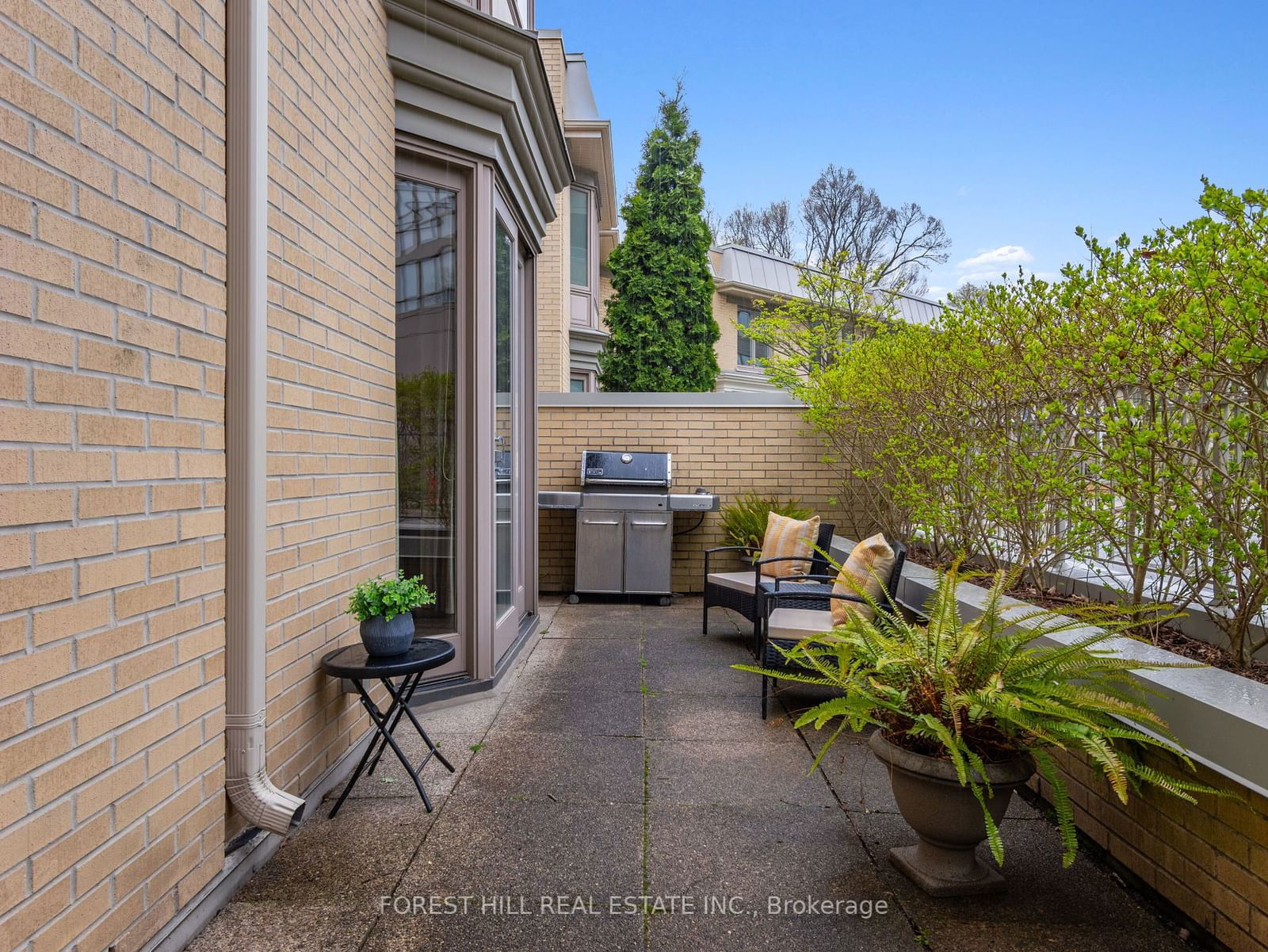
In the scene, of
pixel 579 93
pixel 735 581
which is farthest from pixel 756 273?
pixel 735 581

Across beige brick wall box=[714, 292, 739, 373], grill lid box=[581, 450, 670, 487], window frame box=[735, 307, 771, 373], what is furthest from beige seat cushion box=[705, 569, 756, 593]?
window frame box=[735, 307, 771, 373]

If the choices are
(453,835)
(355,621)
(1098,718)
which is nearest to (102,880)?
(453,835)

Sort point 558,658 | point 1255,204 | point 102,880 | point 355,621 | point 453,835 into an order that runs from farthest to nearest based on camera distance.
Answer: point 558,658
point 355,621
point 453,835
point 1255,204
point 102,880

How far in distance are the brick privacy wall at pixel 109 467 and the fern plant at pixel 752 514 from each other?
5.14 meters

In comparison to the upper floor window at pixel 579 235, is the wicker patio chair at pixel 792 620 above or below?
below

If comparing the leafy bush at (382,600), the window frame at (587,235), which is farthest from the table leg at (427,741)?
the window frame at (587,235)

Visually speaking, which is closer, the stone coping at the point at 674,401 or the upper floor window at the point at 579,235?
the stone coping at the point at 674,401

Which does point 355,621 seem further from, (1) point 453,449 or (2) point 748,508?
(2) point 748,508

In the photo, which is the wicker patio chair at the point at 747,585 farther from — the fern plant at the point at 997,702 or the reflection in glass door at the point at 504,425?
the fern plant at the point at 997,702

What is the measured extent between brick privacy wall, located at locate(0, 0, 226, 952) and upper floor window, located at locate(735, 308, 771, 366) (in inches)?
654

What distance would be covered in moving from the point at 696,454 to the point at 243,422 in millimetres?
5454

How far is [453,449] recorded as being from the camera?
154 inches

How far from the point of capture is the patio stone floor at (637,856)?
198cm

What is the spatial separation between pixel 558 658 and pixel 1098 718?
10.7 feet
